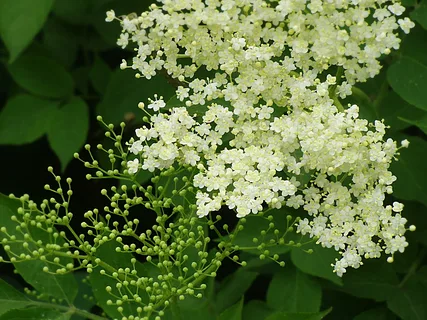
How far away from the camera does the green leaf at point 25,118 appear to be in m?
3.21

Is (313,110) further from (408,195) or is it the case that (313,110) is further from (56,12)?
(56,12)

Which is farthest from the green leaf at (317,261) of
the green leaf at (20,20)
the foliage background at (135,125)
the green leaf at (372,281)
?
the green leaf at (20,20)

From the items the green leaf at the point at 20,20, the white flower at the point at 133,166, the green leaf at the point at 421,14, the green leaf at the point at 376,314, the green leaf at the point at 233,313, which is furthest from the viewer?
the green leaf at the point at 20,20

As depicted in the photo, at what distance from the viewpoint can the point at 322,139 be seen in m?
2.05

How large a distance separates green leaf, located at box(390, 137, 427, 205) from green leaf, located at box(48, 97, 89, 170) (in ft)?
4.00

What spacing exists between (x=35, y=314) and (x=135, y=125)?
1.07 metres

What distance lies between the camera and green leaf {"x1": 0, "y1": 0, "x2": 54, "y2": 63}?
2812 millimetres

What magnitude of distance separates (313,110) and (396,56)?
67cm

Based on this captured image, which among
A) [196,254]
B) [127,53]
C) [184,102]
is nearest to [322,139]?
[184,102]

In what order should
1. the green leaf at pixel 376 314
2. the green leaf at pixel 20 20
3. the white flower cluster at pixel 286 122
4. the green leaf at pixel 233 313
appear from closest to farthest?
the white flower cluster at pixel 286 122 < the green leaf at pixel 233 313 < the green leaf at pixel 376 314 < the green leaf at pixel 20 20

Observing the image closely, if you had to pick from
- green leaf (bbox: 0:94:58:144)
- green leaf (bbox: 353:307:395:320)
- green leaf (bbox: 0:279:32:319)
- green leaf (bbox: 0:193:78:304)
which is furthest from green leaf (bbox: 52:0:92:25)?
green leaf (bbox: 353:307:395:320)

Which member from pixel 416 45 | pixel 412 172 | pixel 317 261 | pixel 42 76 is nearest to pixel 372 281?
pixel 317 261

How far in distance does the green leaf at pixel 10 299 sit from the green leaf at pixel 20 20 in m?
0.84

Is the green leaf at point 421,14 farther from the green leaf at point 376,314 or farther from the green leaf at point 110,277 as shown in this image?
the green leaf at point 110,277
